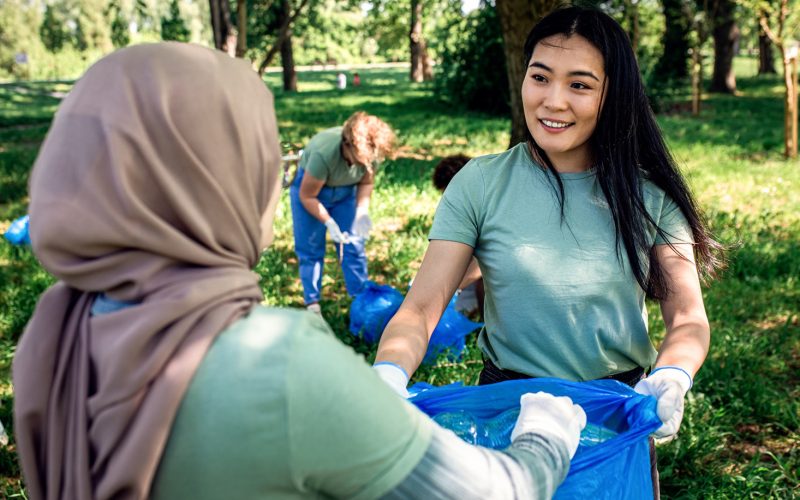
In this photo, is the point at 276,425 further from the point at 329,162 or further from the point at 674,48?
the point at 674,48

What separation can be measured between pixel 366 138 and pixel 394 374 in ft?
9.60

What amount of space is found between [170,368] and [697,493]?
2410 mm

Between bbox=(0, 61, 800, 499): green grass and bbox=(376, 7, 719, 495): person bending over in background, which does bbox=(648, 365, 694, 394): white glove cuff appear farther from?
bbox=(0, 61, 800, 499): green grass

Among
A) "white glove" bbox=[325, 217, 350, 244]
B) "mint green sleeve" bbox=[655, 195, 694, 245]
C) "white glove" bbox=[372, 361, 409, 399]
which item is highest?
"mint green sleeve" bbox=[655, 195, 694, 245]

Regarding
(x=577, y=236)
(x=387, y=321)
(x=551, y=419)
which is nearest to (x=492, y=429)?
(x=551, y=419)

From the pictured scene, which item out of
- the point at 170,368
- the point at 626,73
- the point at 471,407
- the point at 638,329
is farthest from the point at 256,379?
the point at 626,73

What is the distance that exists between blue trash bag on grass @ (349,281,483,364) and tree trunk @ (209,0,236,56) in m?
3.24

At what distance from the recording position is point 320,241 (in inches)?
184

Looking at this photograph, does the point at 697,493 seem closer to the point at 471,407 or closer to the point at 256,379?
the point at 471,407

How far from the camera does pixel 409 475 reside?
85 centimetres

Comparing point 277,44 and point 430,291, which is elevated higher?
point 277,44

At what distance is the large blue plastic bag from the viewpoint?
4.43 ft

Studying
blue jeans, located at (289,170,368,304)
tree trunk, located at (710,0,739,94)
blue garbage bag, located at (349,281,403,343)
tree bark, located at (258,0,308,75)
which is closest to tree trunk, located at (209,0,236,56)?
tree bark, located at (258,0,308,75)

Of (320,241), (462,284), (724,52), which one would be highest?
(724,52)
